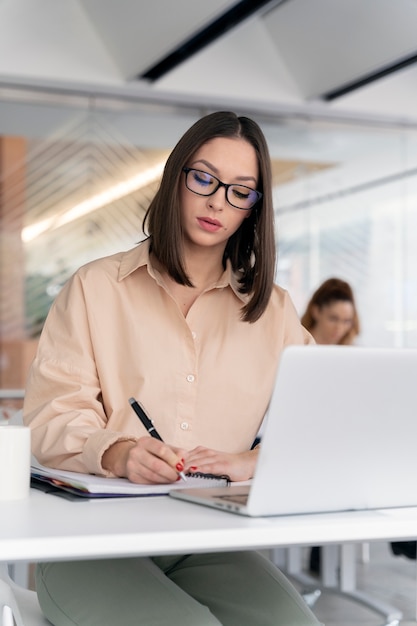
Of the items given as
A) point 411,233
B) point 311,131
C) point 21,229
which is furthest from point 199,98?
point 411,233

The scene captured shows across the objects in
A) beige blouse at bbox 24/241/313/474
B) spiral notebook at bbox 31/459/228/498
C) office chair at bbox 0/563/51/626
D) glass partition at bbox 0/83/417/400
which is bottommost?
office chair at bbox 0/563/51/626

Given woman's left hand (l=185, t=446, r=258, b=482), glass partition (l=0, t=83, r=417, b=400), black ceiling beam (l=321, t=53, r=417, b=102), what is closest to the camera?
woman's left hand (l=185, t=446, r=258, b=482)

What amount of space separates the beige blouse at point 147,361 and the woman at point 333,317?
10.2 feet

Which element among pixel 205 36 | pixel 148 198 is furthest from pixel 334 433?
pixel 148 198

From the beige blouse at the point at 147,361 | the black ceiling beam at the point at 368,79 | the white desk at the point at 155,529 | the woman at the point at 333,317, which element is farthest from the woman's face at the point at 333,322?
the white desk at the point at 155,529

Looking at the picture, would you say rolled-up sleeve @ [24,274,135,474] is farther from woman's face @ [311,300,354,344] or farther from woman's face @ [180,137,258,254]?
woman's face @ [311,300,354,344]

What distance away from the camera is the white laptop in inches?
45.6

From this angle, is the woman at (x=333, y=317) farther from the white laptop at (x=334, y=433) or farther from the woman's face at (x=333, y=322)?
the white laptop at (x=334, y=433)

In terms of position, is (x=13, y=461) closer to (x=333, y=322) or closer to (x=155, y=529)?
(x=155, y=529)

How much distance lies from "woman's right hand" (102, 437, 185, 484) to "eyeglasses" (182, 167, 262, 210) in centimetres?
53

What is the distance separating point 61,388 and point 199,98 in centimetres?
440

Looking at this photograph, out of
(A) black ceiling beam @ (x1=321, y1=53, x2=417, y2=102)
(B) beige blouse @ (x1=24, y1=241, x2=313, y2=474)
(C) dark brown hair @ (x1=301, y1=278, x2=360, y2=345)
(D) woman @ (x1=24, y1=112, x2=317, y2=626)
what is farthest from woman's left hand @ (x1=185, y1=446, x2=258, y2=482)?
(A) black ceiling beam @ (x1=321, y1=53, x2=417, y2=102)

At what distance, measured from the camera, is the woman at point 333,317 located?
4.98 m

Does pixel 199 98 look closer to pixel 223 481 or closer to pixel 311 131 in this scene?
pixel 311 131
